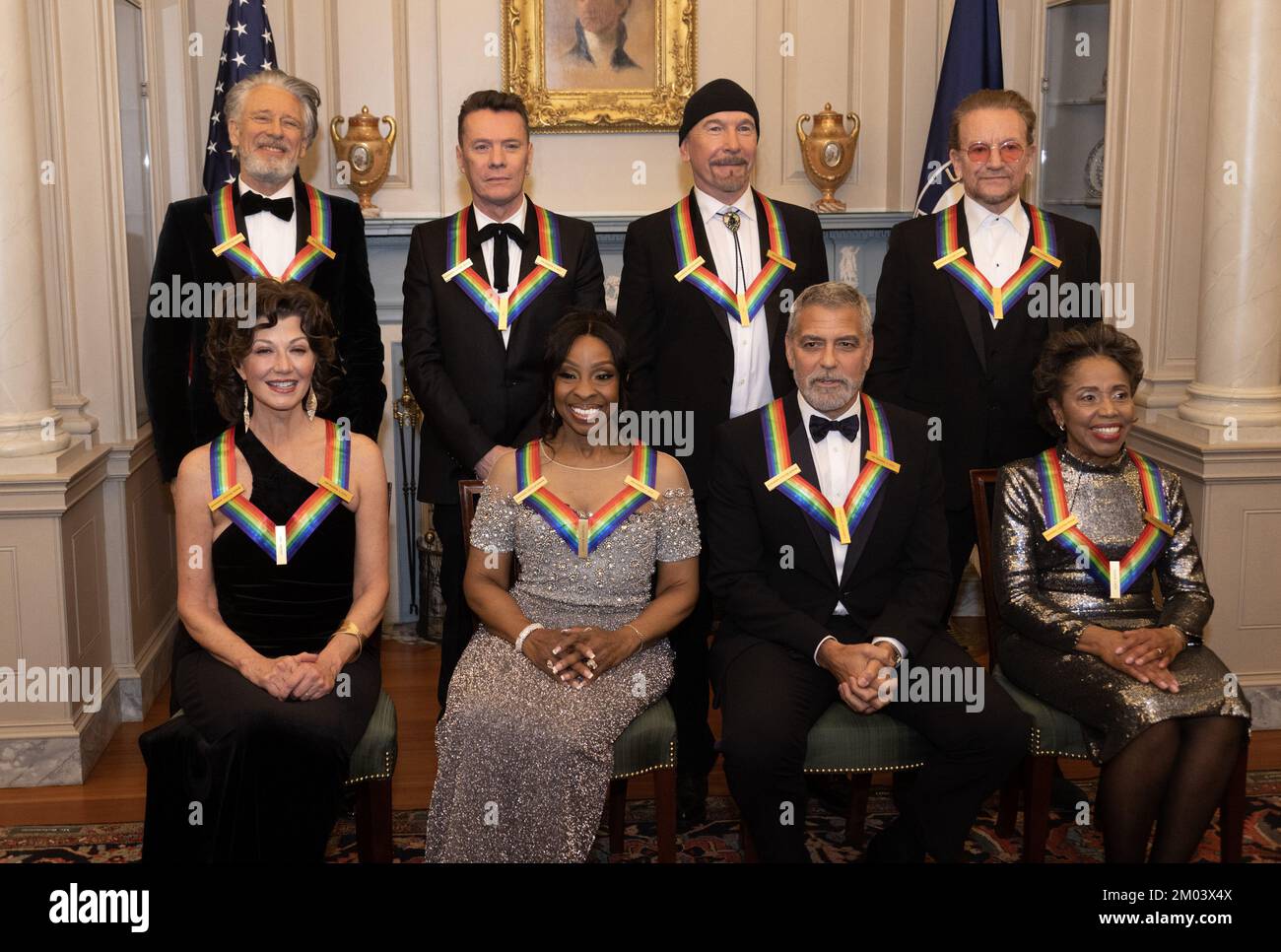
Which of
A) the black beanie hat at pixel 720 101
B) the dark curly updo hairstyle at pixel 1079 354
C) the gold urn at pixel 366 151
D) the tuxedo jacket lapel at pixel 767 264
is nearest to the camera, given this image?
the dark curly updo hairstyle at pixel 1079 354

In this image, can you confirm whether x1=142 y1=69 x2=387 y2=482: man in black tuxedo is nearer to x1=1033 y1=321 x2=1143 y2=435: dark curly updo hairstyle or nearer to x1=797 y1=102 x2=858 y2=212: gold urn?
x1=1033 y1=321 x2=1143 y2=435: dark curly updo hairstyle

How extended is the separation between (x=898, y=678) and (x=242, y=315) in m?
1.73

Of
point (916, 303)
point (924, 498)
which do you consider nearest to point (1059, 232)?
point (916, 303)

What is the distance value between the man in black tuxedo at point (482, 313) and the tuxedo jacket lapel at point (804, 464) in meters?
0.69

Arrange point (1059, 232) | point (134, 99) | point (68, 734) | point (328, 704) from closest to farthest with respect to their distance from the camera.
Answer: point (328, 704) < point (1059, 232) < point (68, 734) < point (134, 99)

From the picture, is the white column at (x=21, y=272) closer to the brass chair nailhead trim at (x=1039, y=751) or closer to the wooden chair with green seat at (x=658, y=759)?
the wooden chair with green seat at (x=658, y=759)

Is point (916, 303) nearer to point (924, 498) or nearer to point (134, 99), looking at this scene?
point (924, 498)

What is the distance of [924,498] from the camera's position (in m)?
3.47

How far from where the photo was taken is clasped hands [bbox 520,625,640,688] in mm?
3217

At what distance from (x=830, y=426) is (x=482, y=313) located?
1.03 m

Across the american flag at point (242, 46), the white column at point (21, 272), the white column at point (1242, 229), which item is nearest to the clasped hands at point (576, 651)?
the white column at point (21, 272)

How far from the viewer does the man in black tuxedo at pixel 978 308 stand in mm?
3814

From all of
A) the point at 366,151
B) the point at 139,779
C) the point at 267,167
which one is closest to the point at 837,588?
the point at 267,167

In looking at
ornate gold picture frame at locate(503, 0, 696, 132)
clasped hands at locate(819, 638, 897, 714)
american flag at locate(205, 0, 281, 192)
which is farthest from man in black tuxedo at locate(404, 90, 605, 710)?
ornate gold picture frame at locate(503, 0, 696, 132)
